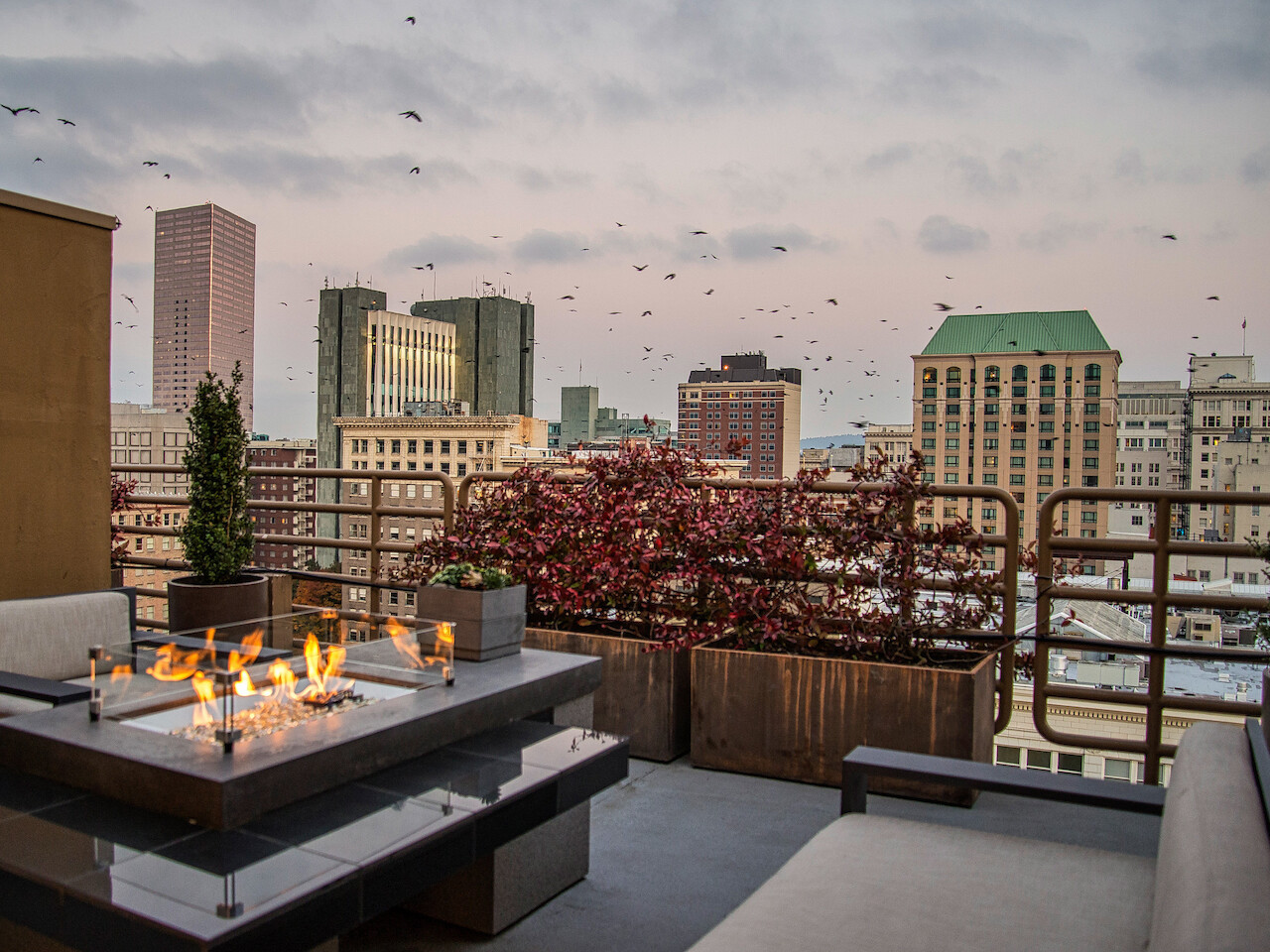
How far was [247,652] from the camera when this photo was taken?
216 cm

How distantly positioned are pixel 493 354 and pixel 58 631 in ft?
97.1

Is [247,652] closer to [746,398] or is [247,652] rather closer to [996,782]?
[996,782]

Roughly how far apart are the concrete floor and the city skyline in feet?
10.8

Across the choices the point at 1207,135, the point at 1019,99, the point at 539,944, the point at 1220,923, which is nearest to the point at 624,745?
the point at 539,944

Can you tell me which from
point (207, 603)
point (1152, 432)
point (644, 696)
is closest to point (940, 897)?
point (644, 696)

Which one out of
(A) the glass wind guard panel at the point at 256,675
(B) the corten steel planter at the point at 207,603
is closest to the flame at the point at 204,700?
(A) the glass wind guard panel at the point at 256,675

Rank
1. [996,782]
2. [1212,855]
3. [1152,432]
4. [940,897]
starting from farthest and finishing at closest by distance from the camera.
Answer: [1152,432], [996,782], [940,897], [1212,855]

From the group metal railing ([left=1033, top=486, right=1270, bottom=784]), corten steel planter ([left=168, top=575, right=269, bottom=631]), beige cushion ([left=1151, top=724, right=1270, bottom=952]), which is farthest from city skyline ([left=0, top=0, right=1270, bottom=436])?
beige cushion ([left=1151, top=724, right=1270, bottom=952])

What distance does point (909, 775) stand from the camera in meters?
2.01

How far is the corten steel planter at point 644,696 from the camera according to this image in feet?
12.5

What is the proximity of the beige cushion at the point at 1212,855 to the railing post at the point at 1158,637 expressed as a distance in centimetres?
185

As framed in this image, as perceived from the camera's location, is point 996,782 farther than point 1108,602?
No

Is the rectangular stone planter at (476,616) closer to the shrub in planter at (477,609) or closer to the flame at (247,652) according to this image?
the shrub in planter at (477,609)

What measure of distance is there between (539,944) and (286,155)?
19.4 meters
